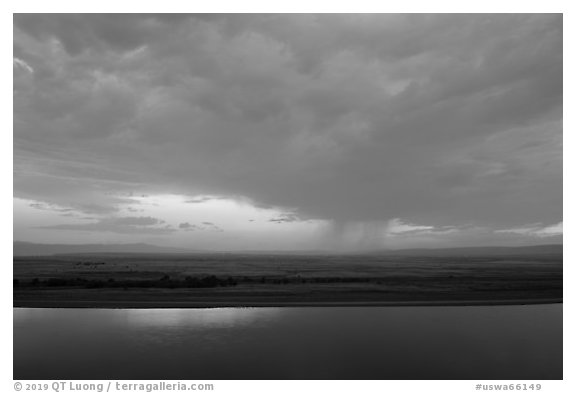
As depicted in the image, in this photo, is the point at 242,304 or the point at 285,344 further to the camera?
the point at 242,304

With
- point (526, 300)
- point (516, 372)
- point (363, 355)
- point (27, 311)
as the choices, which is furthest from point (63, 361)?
point (526, 300)

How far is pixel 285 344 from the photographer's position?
1591cm

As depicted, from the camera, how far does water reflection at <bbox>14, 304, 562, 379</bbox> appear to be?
43.9ft

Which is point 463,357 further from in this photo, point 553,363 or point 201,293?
point 201,293

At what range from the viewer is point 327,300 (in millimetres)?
25781

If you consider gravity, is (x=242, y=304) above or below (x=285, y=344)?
below

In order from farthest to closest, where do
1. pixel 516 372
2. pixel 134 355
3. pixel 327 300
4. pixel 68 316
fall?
pixel 327 300, pixel 68 316, pixel 134 355, pixel 516 372

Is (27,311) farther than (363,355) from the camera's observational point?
Yes

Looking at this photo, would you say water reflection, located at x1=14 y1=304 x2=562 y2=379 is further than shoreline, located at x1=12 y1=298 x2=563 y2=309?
No

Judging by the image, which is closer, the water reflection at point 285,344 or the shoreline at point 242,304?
the water reflection at point 285,344

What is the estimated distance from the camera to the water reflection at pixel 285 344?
13375mm

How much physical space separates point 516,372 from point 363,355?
6027 mm
